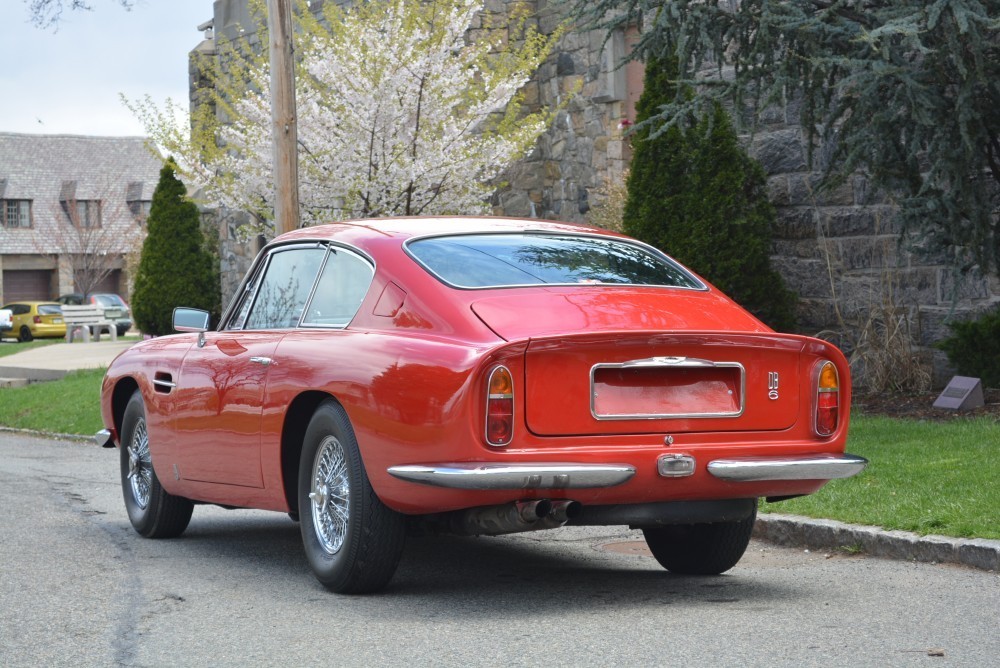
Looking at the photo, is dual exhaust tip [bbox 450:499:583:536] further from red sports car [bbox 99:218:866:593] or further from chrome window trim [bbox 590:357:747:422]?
chrome window trim [bbox 590:357:747:422]

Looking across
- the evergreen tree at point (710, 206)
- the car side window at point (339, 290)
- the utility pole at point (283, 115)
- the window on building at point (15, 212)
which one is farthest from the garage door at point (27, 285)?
the car side window at point (339, 290)

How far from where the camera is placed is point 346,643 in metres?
5.27

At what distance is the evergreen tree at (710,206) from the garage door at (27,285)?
183 ft

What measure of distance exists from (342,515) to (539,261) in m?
1.46

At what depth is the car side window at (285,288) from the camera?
23.4ft

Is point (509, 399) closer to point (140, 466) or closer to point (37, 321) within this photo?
point (140, 466)

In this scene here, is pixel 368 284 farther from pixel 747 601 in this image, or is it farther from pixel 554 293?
pixel 747 601

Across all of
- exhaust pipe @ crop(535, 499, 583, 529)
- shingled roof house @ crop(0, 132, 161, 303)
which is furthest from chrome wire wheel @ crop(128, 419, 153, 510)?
shingled roof house @ crop(0, 132, 161, 303)

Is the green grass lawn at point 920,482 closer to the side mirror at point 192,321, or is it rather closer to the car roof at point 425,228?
the car roof at point 425,228

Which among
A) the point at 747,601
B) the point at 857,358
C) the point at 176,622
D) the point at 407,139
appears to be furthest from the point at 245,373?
the point at 407,139

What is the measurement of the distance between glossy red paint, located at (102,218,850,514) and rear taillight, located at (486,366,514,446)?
0.02 m

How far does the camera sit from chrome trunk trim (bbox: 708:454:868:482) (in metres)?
5.78

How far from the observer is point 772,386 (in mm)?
6023

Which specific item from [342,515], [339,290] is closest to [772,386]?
[342,515]
